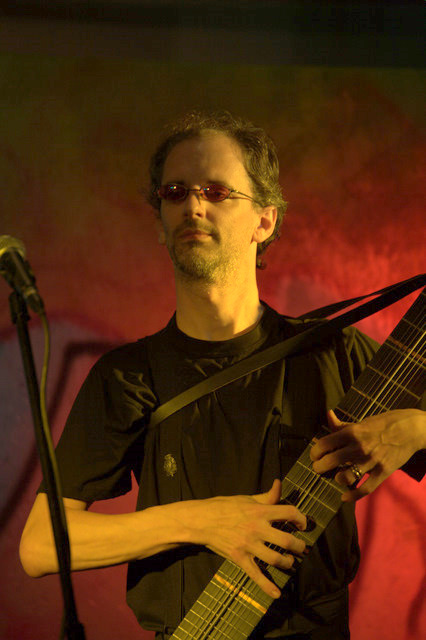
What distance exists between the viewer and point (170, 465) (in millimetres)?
1837

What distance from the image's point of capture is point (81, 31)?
2.71m

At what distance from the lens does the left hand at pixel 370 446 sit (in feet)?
5.44

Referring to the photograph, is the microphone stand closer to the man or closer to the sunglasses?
the man

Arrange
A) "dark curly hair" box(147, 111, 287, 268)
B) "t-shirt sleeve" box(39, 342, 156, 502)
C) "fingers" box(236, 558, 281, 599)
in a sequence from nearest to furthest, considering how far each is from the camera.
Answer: "fingers" box(236, 558, 281, 599) → "t-shirt sleeve" box(39, 342, 156, 502) → "dark curly hair" box(147, 111, 287, 268)

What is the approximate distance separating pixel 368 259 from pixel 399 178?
0.37 meters

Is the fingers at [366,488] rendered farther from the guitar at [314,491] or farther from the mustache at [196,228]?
the mustache at [196,228]

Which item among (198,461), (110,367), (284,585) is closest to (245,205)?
(110,367)

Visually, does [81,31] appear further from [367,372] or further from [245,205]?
[367,372]

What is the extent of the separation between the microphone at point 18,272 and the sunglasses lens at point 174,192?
2.92 ft

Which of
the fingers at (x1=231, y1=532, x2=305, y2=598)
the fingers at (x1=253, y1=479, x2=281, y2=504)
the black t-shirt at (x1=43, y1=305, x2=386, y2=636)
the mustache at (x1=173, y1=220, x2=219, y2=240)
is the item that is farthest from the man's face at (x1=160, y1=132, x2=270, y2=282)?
the fingers at (x1=231, y1=532, x2=305, y2=598)

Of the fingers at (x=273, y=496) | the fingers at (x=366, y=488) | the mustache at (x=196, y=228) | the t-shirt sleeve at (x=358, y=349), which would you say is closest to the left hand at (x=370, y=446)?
the fingers at (x=366, y=488)

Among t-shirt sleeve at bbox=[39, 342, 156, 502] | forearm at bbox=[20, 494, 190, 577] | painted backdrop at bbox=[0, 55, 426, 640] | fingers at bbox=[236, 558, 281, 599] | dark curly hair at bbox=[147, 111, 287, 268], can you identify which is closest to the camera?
fingers at bbox=[236, 558, 281, 599]

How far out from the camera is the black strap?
1.86 meters

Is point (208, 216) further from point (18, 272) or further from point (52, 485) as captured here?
point (52, 485)
